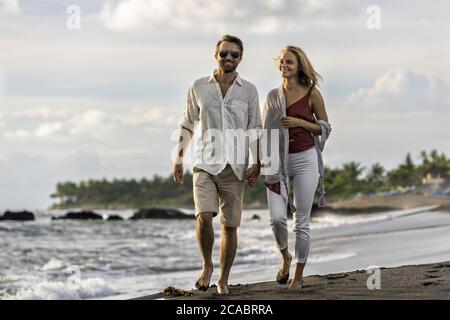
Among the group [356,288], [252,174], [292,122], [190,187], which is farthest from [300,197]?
[190,187]

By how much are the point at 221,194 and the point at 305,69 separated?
1110 millimetres

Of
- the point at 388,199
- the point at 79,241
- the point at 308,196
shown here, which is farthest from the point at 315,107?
the point at 388,199

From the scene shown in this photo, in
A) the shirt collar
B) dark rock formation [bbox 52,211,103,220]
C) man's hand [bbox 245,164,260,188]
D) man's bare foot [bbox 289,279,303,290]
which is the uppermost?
the shirt collar

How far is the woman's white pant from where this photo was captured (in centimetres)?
652

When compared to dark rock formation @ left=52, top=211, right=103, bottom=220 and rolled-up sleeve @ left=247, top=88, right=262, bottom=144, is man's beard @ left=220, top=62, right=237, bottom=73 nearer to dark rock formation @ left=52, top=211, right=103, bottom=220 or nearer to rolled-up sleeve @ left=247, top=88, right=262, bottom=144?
rolled-up sleeve @ left=247, top=88, right=262, bottom=144

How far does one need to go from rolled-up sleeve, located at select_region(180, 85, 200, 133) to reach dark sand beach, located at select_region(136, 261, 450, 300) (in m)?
1.28

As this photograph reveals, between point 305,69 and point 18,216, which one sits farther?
point 18,216

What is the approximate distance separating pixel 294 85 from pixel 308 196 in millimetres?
833

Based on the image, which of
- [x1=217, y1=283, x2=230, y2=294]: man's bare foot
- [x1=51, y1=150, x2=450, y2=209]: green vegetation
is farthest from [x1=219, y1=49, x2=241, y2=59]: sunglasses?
[x1=51, y1=150, x2=450, y2=209]: green vegetation

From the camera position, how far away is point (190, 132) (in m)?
6.58

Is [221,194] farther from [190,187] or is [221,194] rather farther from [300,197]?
[190,187]

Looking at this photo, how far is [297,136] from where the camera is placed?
256 inches

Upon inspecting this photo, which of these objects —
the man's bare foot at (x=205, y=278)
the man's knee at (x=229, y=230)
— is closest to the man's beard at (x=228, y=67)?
the man's knee at (x=229, y=230)

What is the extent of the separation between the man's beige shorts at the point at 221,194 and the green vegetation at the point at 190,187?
65.6 m
